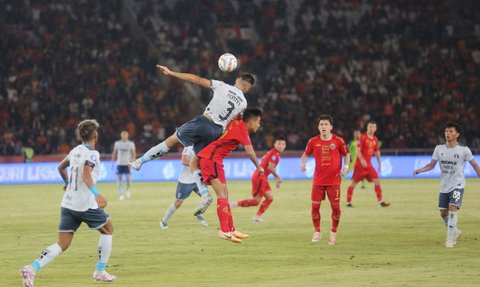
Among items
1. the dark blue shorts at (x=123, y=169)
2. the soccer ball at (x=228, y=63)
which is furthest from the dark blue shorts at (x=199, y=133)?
the dark blue shorts at (x=123, y=169)

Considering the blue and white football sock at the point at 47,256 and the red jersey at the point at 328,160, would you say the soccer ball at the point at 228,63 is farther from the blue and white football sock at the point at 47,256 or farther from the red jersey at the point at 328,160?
the blue and white football sock at the point at 47,256

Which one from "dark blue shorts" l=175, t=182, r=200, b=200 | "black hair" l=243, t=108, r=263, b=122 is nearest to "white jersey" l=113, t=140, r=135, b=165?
"dark blue shorts" l=175, t=182, r=200, b=200

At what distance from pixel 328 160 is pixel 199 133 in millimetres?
2855

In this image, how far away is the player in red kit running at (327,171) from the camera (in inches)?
672

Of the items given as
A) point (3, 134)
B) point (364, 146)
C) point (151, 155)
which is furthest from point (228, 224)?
point (3, 134)

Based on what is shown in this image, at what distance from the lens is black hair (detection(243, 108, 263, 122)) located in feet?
51.4

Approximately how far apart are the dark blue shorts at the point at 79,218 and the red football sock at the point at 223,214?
125 inches

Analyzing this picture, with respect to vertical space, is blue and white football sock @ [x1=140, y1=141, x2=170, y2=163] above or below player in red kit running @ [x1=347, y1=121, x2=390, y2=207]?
above

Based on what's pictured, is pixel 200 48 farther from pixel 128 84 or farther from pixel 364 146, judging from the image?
pixel 364 146

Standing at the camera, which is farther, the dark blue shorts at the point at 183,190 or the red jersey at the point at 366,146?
the red jersey at the point at 366,146

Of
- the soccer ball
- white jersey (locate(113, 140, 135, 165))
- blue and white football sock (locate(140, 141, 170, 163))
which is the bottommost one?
white jersey (locate(113, 140, 135, 165))

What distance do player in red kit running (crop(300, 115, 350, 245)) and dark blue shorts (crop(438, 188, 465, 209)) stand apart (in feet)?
6.07

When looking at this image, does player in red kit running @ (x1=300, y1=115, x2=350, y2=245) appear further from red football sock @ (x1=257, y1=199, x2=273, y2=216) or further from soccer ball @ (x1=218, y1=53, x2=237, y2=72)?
red football sock @ (x1=257, y1=199, x2=273, y2=216)

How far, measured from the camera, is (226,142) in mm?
15477
